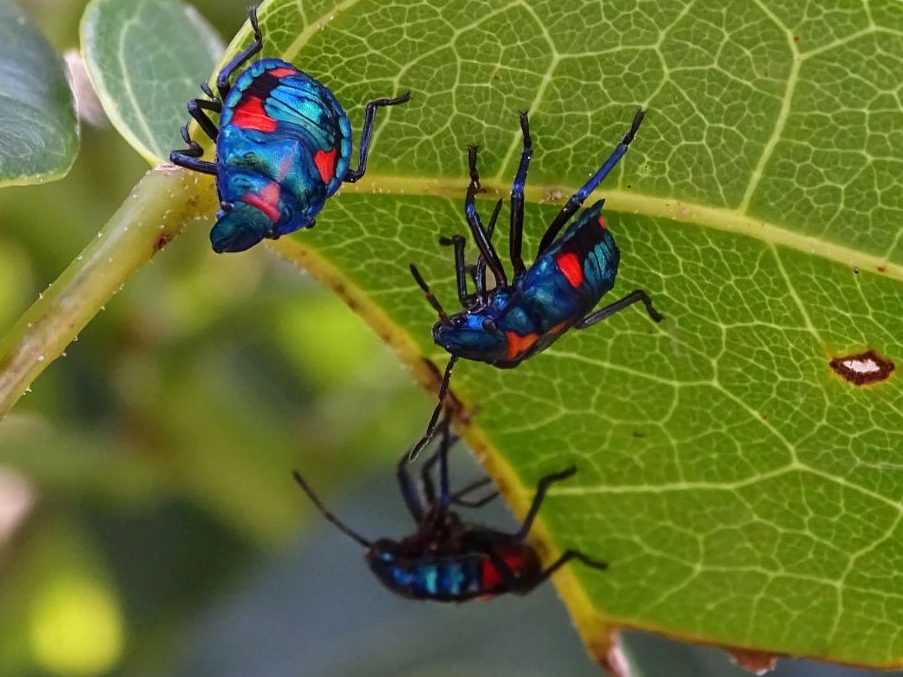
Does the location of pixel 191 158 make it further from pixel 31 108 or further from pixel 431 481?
pixel 431 481

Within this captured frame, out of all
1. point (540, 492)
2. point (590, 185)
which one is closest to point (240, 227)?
point (590, 185)

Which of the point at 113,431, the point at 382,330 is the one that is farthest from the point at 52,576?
the point at 382,330

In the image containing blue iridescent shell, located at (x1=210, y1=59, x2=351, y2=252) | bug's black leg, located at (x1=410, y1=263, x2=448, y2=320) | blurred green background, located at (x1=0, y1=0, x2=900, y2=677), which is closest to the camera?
blue iridescent shell, located at (x1=210, y1=59, x2=351, y2=252)

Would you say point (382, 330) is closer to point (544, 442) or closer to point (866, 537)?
point (544, 442)

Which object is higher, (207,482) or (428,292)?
(428,292)

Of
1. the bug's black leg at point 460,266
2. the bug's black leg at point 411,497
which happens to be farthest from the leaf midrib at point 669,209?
the bug's black leg at point 411,497

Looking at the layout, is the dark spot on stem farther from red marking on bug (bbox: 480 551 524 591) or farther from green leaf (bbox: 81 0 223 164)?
red marking on bug (bbox: 480 551 524 591)

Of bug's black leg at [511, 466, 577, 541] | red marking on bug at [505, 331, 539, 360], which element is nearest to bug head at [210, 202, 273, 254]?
red marking on bug at [505, 331, 539, 360]
